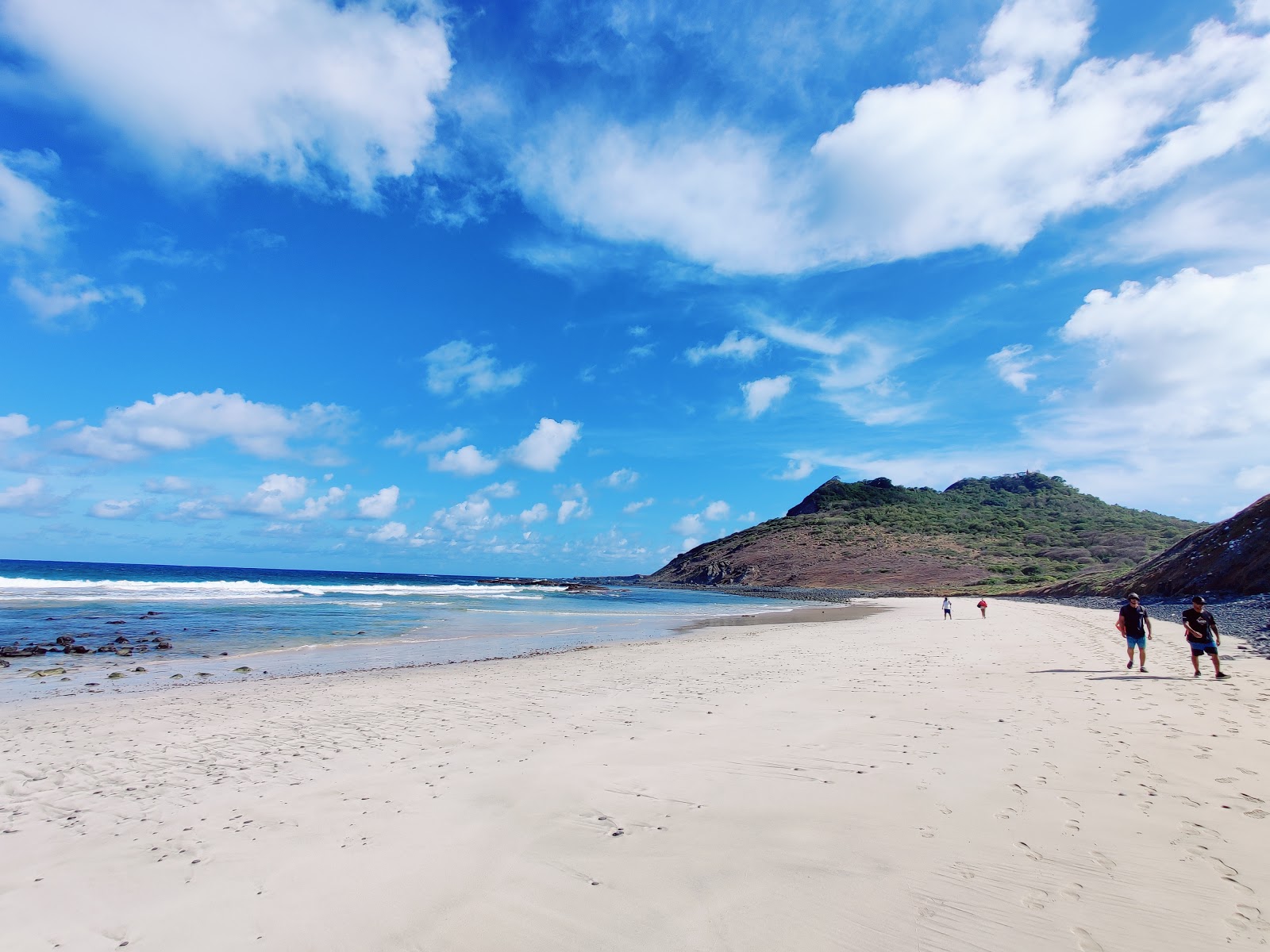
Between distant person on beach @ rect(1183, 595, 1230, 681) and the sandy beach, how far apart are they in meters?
0.84

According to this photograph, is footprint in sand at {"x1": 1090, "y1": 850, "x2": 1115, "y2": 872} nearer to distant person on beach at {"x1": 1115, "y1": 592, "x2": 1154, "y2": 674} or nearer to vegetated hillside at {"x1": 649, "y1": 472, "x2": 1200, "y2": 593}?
distant person on beach at {"x1": 1115, "y1": 592, "x2": 1154, "y2": 674}

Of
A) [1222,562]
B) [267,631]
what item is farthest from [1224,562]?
[267,631]

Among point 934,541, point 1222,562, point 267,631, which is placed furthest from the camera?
point 934,541

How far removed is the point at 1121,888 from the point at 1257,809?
2.40 meters

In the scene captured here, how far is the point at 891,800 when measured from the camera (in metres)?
5.88

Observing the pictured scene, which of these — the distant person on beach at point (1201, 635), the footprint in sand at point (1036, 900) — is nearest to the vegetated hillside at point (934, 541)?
the distant person on beach at point (1201, 635)

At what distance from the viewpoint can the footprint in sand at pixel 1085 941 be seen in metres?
3.59

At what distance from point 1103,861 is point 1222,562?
117 ft

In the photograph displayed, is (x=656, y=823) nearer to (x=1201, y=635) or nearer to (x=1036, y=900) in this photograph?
(x=1036, y=900)

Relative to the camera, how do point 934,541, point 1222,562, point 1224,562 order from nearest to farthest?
point 1224,562, point 1222,562, point 934,541

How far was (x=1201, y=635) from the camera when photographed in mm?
11891

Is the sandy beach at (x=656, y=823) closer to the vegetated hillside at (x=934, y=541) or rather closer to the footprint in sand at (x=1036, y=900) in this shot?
the footprint in sand at (x=1036, y=900)

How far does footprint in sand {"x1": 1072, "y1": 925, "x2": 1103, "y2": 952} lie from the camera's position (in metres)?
3.59

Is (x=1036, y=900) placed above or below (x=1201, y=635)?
below
